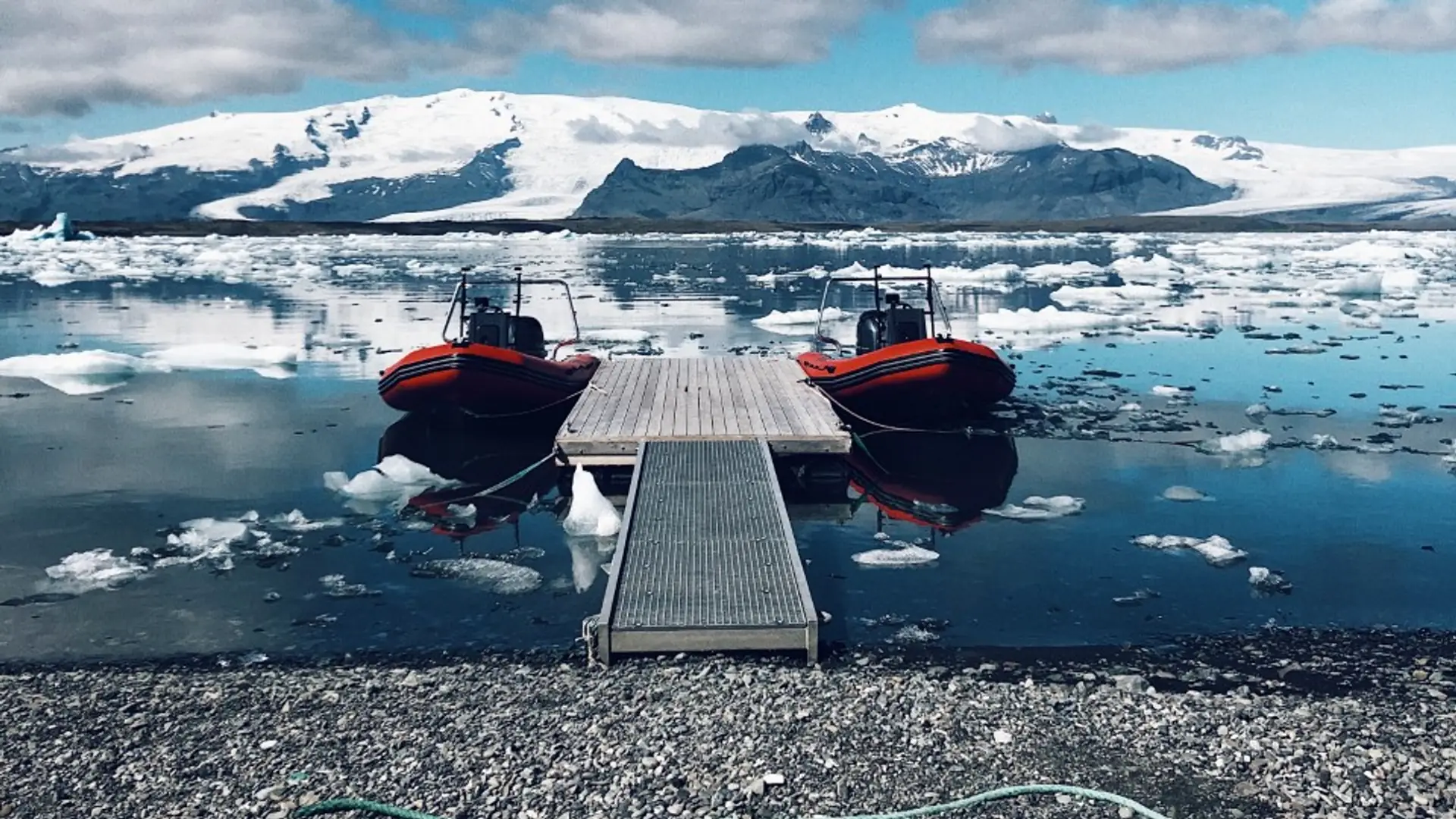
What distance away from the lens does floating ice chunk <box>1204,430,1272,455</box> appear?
42.3ft

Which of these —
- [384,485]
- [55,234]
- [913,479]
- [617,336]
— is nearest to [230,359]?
[617,336]

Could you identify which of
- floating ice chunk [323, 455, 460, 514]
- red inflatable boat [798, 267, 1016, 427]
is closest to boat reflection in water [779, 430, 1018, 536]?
red inflatable boat [798, 267, 1016, 427]

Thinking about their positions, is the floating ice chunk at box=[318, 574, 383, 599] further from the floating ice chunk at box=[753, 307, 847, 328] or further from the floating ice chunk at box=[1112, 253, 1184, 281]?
the floating ice chunk at box=[1112, 253, 1184, 281]

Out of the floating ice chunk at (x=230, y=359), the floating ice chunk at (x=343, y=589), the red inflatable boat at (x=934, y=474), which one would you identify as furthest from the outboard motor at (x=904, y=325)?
the floating ice chunk at (x=230, y=359)

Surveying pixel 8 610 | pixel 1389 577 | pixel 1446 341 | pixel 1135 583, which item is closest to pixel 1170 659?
pixel 1135 583

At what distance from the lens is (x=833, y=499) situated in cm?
1162

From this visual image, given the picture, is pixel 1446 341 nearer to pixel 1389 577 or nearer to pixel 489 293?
pixel 1389 577

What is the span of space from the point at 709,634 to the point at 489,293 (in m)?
31.5

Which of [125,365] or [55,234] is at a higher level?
[55,234]

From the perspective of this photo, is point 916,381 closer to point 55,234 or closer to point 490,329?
point 490,329

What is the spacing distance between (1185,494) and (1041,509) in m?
1.43

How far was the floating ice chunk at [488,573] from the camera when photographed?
346 inches

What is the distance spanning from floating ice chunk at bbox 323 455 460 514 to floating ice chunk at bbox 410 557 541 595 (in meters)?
1.82

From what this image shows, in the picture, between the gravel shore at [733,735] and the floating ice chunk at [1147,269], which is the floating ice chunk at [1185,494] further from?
the floating ice chunk at [1147,269]
